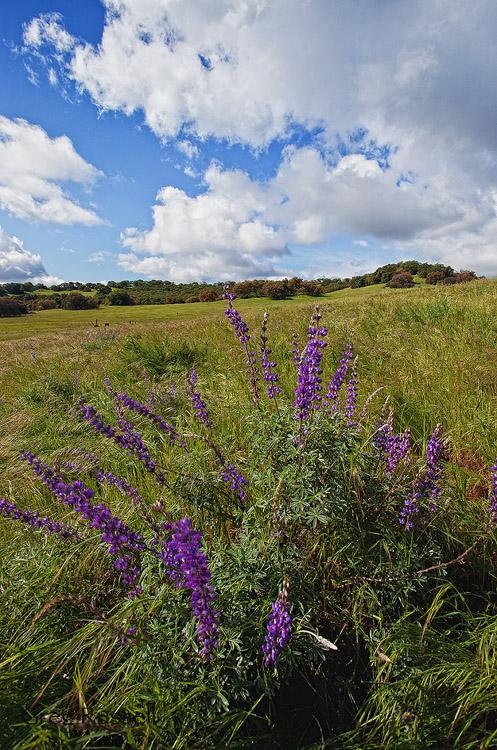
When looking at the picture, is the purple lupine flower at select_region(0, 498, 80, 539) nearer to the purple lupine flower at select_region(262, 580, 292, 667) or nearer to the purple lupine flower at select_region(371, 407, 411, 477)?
the purple lupine flower at select_region(262, 580, 292, 667)

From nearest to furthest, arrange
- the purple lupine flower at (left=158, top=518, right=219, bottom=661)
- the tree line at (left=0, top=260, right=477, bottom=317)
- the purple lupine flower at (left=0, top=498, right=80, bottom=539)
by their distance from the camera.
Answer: the purple lupine flower at (left=158, top=518, right=219, bottom=661) → the purple lupine flower at (left=0, top=498, right=80, bottom=539) → the tree line at (left=0, top=260, right=477, bottom=317)

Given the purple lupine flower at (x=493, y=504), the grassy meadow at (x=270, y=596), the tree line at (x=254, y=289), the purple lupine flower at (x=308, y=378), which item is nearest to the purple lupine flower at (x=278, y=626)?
the grassy meadow at (x=270, y=596)

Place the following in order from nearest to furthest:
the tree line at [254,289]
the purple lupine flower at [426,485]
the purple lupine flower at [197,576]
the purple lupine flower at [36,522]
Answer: the purple lupine flower at [197,576] < the purple lupine flower at [426,485] < the purple lupine flower at [36,522] < the tree line at [254,289]

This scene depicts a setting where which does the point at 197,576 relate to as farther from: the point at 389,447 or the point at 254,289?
the point at 254,289

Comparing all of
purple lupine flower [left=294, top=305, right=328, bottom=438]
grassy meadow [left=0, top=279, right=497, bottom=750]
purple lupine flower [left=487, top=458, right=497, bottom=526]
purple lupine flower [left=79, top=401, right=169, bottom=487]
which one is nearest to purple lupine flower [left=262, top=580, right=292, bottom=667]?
grassy meadow [left=0, top=279, right=497, bottom=750]

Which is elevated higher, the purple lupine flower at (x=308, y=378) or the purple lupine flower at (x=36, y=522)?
the purple lupine flower at (x=308, y=378)

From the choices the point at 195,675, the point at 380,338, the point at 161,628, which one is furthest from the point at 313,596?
the point at 380,338

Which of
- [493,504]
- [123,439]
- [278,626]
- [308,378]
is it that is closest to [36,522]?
[123,439]

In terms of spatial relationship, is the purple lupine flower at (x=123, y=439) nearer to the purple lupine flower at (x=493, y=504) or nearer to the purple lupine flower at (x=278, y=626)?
the purple lupine flower at (x=278, y=626)

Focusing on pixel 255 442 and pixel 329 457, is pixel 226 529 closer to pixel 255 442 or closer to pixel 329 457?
pixel 255 442

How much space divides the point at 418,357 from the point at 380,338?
66.6 inches

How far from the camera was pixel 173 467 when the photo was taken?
3.10 meters

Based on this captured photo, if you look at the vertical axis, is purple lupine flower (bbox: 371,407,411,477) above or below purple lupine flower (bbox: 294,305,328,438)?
below

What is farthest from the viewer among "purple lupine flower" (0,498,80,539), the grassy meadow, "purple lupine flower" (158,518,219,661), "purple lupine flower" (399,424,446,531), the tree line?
the tree line
